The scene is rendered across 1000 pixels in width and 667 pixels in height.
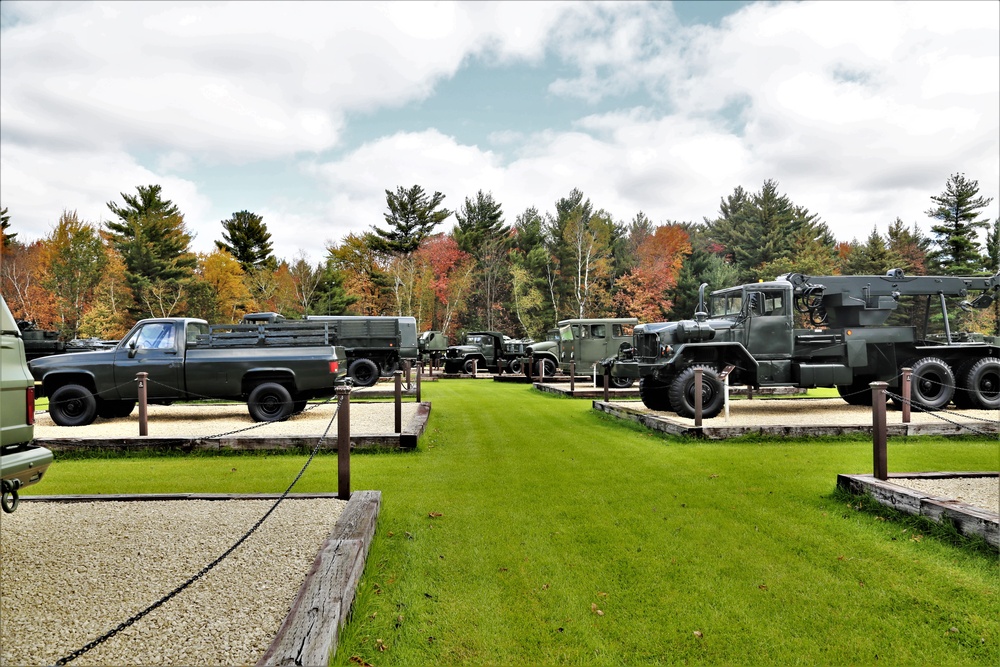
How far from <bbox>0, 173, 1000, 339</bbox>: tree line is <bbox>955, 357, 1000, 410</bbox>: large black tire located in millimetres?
26417

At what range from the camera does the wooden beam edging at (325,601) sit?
2709mm

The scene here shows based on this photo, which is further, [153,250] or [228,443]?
[153,250]

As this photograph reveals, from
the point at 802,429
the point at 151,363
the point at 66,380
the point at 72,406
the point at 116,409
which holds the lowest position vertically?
the point at 802,429

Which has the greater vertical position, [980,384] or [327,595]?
[980,384]

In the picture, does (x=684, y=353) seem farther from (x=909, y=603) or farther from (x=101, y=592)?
(x=101, y=592)

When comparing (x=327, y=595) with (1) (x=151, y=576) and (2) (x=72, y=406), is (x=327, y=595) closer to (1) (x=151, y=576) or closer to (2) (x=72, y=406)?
(1) (x=151, y=576)

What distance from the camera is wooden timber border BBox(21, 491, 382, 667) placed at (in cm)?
272

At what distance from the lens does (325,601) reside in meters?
3.18

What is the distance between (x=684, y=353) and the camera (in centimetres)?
Answer: 1113

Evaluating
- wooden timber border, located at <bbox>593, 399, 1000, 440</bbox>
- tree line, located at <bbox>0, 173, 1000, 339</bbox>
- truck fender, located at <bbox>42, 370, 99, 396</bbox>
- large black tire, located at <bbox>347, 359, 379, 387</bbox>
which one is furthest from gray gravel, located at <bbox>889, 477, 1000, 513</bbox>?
tree line, located at <bbox>0, 173, 1000, 339</bbox>

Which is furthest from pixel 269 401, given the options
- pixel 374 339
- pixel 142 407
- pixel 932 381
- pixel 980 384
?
pixel 980 384

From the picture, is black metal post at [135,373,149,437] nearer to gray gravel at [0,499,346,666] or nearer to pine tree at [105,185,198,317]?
gray gravel at [0,499,346,666]

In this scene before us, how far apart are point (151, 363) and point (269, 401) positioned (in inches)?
76.7

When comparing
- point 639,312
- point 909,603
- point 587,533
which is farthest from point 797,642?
point 639,312
